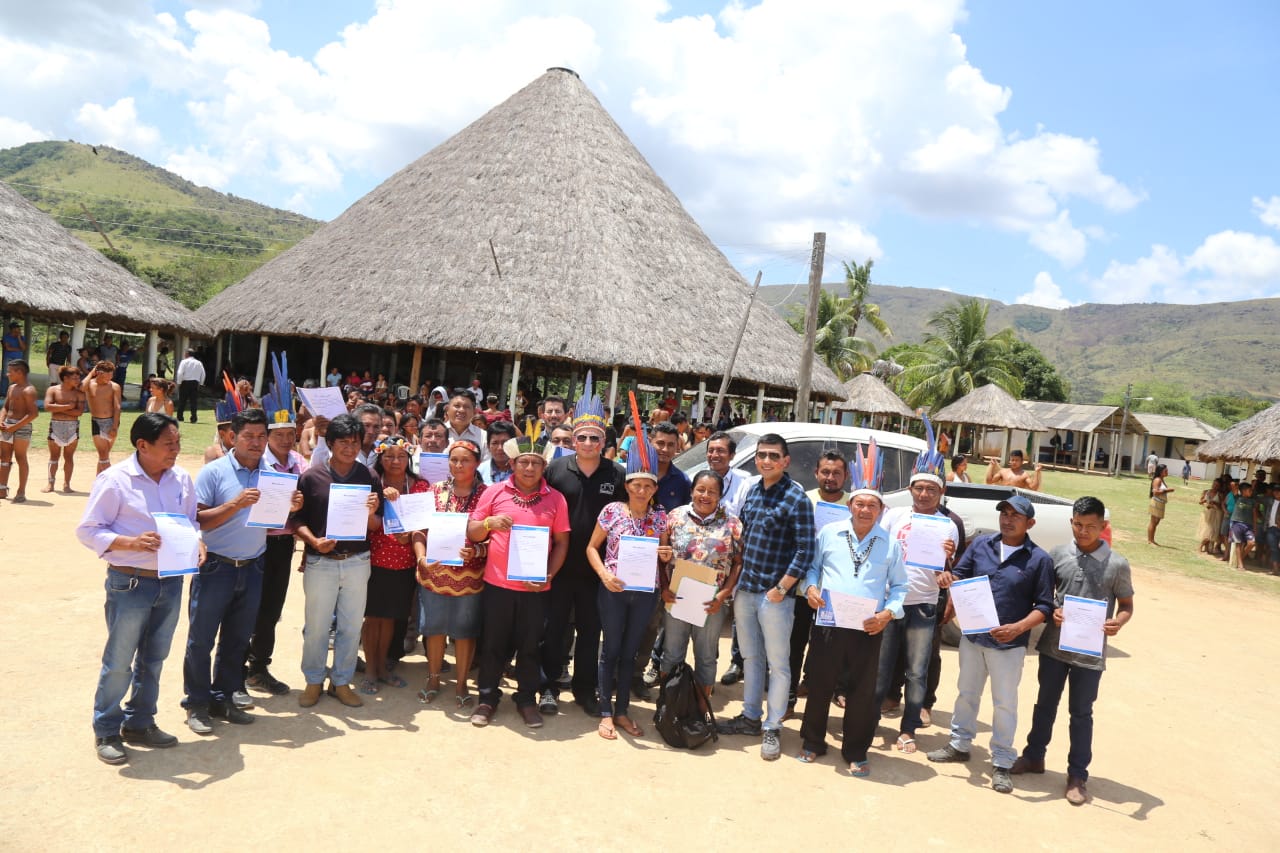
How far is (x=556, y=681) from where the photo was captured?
5.14m

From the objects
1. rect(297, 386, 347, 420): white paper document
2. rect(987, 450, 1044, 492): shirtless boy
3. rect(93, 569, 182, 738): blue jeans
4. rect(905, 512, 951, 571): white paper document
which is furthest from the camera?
rect(987, 450, 1044, 492): shirtless boy

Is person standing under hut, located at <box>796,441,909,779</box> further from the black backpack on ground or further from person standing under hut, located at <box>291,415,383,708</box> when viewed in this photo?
person standing under hut, located at <box>291,415,383,708</box>

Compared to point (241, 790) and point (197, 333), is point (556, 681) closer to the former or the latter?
point (241, 790)

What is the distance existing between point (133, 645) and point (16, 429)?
24.6 ft

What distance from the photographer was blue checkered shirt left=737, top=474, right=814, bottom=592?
469 cm

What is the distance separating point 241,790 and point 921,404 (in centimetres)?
4311

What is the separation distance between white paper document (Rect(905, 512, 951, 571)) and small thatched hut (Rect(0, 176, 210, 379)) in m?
19.8

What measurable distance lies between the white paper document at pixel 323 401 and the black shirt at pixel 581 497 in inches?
61.7

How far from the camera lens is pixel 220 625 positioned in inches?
175

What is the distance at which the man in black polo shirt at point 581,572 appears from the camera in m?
4.94

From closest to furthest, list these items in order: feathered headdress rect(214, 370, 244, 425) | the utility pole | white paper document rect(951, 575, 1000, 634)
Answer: white paper document rect(951, 575, 1000, 634)
feathered headdress rect(214, 370, 244, 425)
the utility pole

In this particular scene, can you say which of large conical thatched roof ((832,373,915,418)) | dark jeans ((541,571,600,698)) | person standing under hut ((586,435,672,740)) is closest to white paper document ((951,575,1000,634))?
person standing under hut ((586,435,672,740))

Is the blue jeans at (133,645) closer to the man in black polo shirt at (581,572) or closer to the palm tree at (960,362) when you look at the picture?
the man in black polo shirt at (581,572)

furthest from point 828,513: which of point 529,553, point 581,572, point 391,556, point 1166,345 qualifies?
point 1166,345
